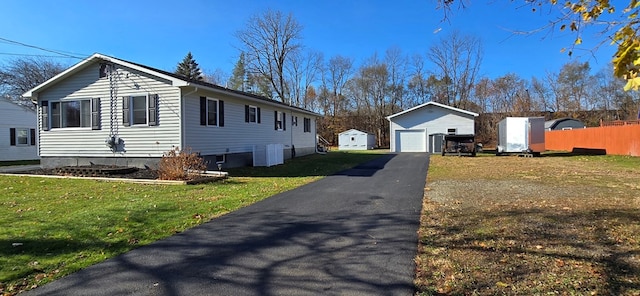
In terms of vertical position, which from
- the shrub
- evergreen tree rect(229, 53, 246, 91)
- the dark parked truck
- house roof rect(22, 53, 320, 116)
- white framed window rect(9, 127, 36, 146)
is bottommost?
the shrub

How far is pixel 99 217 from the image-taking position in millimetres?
6160

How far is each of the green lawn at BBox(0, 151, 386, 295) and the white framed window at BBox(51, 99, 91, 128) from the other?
4.58 metres

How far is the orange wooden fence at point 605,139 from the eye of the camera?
2039 centimetres

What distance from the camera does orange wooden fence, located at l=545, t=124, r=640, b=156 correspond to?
803 inches

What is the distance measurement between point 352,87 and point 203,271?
50719 mm

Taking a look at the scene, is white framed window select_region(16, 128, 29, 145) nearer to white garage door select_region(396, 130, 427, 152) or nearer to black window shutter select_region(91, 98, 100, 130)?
black window shutter select_region(91, 98, 100, 130)

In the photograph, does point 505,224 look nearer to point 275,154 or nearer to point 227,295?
point 227,295

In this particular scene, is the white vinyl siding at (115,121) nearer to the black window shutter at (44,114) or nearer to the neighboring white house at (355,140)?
the black window shutter at (44,114)

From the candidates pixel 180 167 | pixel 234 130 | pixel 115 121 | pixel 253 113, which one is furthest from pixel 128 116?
pixel 253 113

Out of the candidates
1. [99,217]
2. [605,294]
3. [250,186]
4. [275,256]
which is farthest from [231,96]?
[605,294]

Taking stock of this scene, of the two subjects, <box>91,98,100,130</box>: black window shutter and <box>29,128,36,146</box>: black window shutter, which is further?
<box>29,128,36,146</box>: black window shutter

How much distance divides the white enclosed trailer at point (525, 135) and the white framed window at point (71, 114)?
2267 centimetres

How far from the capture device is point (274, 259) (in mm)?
4047

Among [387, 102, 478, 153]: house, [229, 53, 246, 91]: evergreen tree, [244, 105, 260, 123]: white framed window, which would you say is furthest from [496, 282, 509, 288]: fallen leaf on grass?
[229, 53, 246, 91]: evergreen tree
